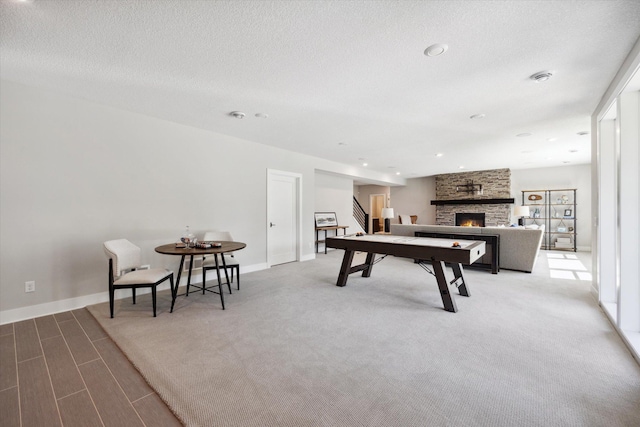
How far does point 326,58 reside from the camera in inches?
92.4

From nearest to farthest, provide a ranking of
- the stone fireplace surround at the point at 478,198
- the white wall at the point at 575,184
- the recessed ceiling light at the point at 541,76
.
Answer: the recessed ceiling light at the point at 541,76 < the white wall at the point at 575,184 < the stone fireplace surround at the point at 478,198

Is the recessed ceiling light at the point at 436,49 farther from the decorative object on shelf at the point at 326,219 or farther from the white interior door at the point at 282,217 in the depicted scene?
the decorative object on shelf at the point at 326,219

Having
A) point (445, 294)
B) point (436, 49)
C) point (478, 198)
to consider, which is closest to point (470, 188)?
point (478, 198)

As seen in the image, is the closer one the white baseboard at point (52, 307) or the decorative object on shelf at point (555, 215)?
the white baseboard at point (52, 307)

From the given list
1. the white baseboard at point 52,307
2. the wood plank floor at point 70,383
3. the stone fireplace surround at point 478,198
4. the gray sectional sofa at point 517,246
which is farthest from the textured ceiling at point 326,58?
the stone fireplace surround at point 478,198

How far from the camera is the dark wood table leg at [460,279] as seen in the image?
355 cm

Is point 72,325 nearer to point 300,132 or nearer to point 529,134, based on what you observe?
point 300,132

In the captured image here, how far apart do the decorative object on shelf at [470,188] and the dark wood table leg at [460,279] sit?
262 inches

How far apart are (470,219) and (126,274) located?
386 inches

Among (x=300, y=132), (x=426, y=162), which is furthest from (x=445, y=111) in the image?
(x=426, y=162)

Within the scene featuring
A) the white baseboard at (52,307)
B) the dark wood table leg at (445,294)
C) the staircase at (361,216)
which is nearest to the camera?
the white baseboard at (52,307)

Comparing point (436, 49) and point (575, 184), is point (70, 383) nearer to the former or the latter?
point (436, 49)

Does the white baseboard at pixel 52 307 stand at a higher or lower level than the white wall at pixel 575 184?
lower

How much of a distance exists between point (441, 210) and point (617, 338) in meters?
7.89
